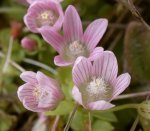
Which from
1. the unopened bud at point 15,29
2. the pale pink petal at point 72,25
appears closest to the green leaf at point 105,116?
the pale pink petal at point 72,25

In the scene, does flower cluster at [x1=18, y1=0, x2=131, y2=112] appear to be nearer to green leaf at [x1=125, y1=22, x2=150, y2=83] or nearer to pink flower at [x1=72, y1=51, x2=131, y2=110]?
pink flower at [x1=72, y1=51, x2=131, y2=110]

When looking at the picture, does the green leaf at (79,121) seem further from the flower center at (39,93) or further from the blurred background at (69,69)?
the flower center at (39,93)

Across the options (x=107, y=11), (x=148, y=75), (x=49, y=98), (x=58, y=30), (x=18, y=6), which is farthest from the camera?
(x=18, y=6)

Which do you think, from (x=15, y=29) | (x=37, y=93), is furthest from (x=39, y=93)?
(x=15, y=29)

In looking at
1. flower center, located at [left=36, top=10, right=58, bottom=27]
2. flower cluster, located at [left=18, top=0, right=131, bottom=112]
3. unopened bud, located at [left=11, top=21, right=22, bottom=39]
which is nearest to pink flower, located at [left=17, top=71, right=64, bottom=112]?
flower cluster, located at [left=18, top=0, right=131, bottom=112]

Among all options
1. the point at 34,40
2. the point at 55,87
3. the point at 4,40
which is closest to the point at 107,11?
the point at 34,40

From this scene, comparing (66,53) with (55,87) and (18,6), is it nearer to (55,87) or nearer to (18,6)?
(55,87)
